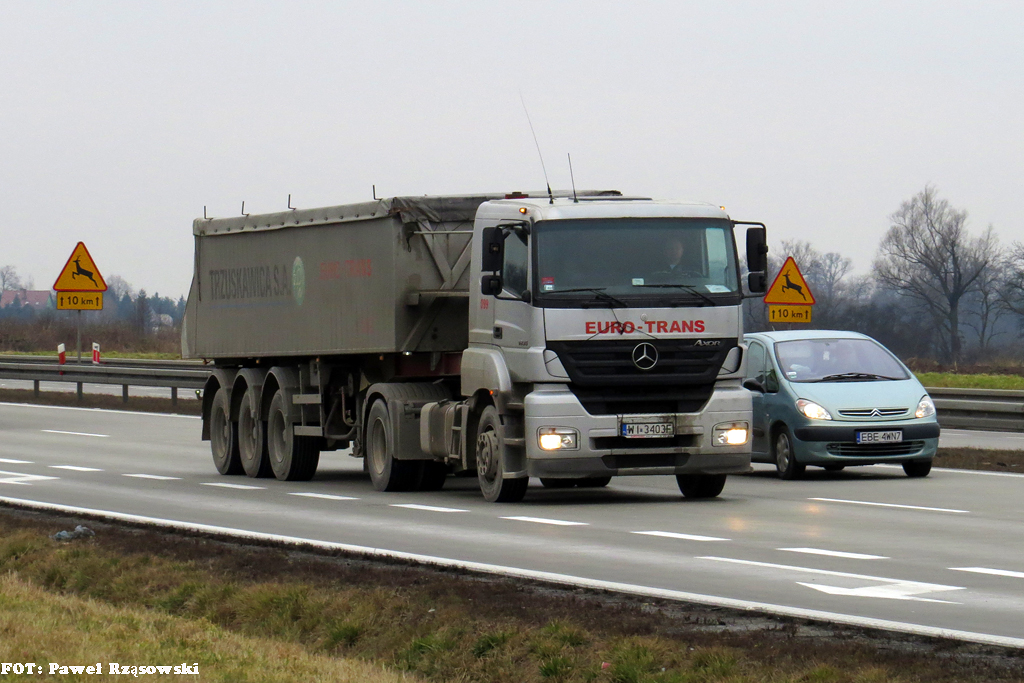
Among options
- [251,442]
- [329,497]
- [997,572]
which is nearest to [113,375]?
[251,442]

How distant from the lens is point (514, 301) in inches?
610

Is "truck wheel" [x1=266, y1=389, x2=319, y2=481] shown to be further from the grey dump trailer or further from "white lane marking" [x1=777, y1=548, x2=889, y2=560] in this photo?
"white lane marking" [x1=777, y1=548, x2=889, y2=560]

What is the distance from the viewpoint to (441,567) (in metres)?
10.4

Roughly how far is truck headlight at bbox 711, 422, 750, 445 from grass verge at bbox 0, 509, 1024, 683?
5483 mm

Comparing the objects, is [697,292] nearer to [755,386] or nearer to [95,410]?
[755,386]

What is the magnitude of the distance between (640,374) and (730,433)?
1091 millimetres

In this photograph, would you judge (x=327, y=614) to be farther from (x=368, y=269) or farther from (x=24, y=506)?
(x=368, y=269)

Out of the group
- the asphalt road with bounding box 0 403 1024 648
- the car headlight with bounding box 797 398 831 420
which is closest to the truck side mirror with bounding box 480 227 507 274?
the asphalt road with bounding box 0 403 1024 648

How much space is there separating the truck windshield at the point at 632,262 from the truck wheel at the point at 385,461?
10.6ft

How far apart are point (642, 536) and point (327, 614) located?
4.42 meters

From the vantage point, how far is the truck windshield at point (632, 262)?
1520 cm

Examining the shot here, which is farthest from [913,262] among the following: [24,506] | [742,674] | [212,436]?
[742,674]

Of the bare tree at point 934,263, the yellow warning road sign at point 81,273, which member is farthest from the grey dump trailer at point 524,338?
the bare tree at point 934,263

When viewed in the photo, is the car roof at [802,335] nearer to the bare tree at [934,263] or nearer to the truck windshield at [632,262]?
the truck windshield at [632,262]
